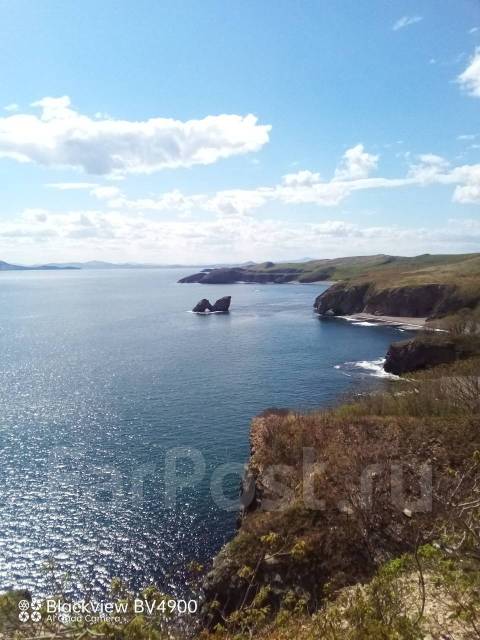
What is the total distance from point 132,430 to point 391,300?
133m

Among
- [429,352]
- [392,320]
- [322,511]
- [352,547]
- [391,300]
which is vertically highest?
[391,300]

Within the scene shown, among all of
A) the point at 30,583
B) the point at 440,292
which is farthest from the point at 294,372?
the point at 440,292

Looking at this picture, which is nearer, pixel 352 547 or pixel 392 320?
pixel 352 547

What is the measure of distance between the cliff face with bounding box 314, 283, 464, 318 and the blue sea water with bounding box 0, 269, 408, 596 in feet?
140

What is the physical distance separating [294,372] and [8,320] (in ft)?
376

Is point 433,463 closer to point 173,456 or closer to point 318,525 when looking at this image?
point 318,525

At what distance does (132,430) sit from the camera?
176ft

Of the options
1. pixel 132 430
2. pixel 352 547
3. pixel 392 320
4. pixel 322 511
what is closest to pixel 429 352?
pixel 132 430

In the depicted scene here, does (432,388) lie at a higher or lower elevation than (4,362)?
higher

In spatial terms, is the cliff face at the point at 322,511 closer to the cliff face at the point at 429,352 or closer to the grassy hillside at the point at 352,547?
the grassy hillside at the point at 352,547

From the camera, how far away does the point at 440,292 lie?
16038 cm

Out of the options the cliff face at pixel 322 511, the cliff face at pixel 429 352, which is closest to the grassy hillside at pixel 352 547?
the cliff face at pixel 322 511

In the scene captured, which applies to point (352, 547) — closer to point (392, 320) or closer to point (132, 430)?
point (132, 430)

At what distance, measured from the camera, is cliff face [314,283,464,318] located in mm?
154975
